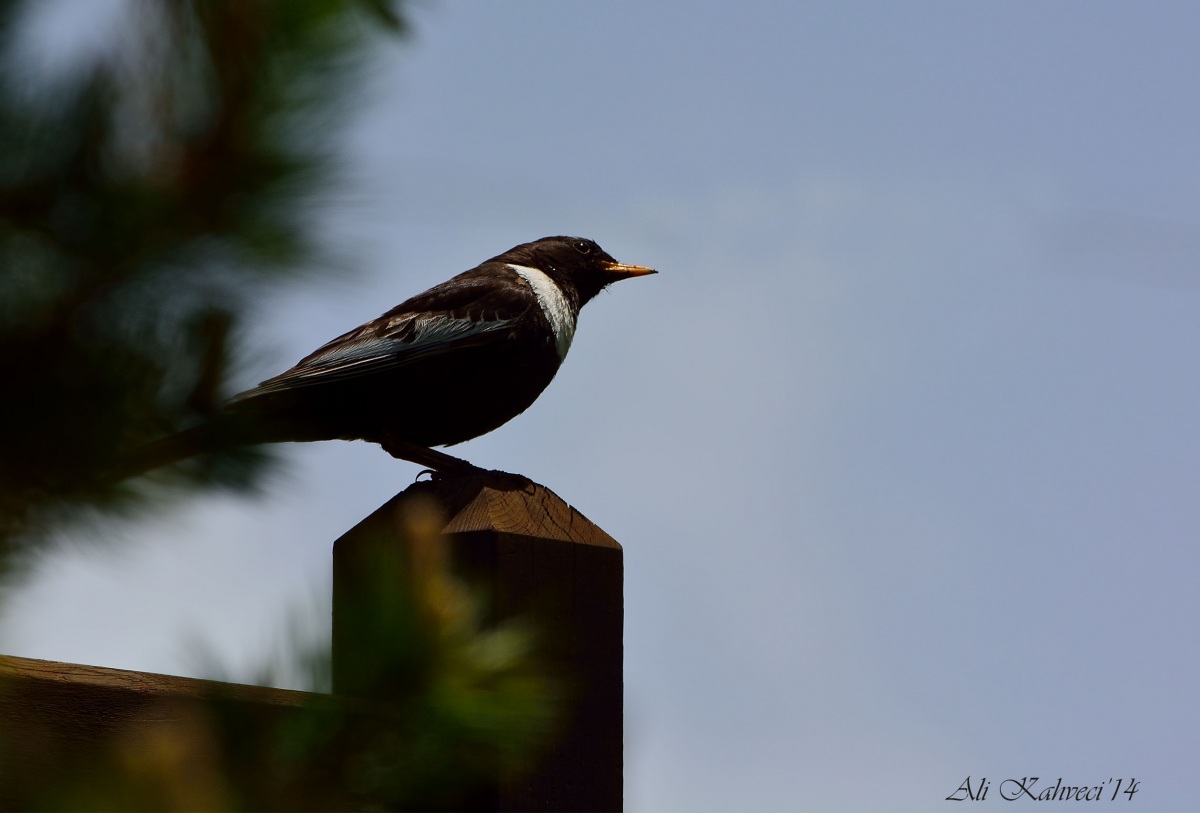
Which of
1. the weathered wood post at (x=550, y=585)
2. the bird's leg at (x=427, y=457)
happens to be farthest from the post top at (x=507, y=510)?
the bird's leg at (x=427, y=457)

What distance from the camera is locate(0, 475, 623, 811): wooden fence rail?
1.57m

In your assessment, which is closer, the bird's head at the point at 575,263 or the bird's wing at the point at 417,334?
the bird's wing at the point at 417,334

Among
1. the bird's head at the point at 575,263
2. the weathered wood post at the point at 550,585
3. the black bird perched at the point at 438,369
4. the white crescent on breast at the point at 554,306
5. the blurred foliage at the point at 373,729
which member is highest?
the bird's head at the point at 575,263

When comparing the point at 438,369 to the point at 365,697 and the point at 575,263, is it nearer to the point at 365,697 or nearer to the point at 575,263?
the point at 575,263

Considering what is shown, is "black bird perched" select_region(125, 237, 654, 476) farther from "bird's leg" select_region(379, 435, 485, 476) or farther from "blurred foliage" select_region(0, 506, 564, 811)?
"blurred foliage" select_region(0, 506, 564, 811)

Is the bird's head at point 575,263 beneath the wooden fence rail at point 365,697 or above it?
above

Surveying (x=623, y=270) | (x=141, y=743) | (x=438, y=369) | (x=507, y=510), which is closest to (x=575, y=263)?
(x=623, y=270)

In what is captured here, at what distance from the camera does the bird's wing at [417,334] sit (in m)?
4.29

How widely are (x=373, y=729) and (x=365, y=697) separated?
50 mm

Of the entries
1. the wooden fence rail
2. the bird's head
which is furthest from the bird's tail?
the bird's head

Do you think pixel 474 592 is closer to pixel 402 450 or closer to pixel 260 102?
pixel 260 102

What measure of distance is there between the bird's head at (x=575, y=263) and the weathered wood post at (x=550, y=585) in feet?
10.1

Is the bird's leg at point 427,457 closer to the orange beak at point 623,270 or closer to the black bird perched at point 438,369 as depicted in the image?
the black bird perched at point 438,369

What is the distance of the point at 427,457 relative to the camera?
13.2 feet
